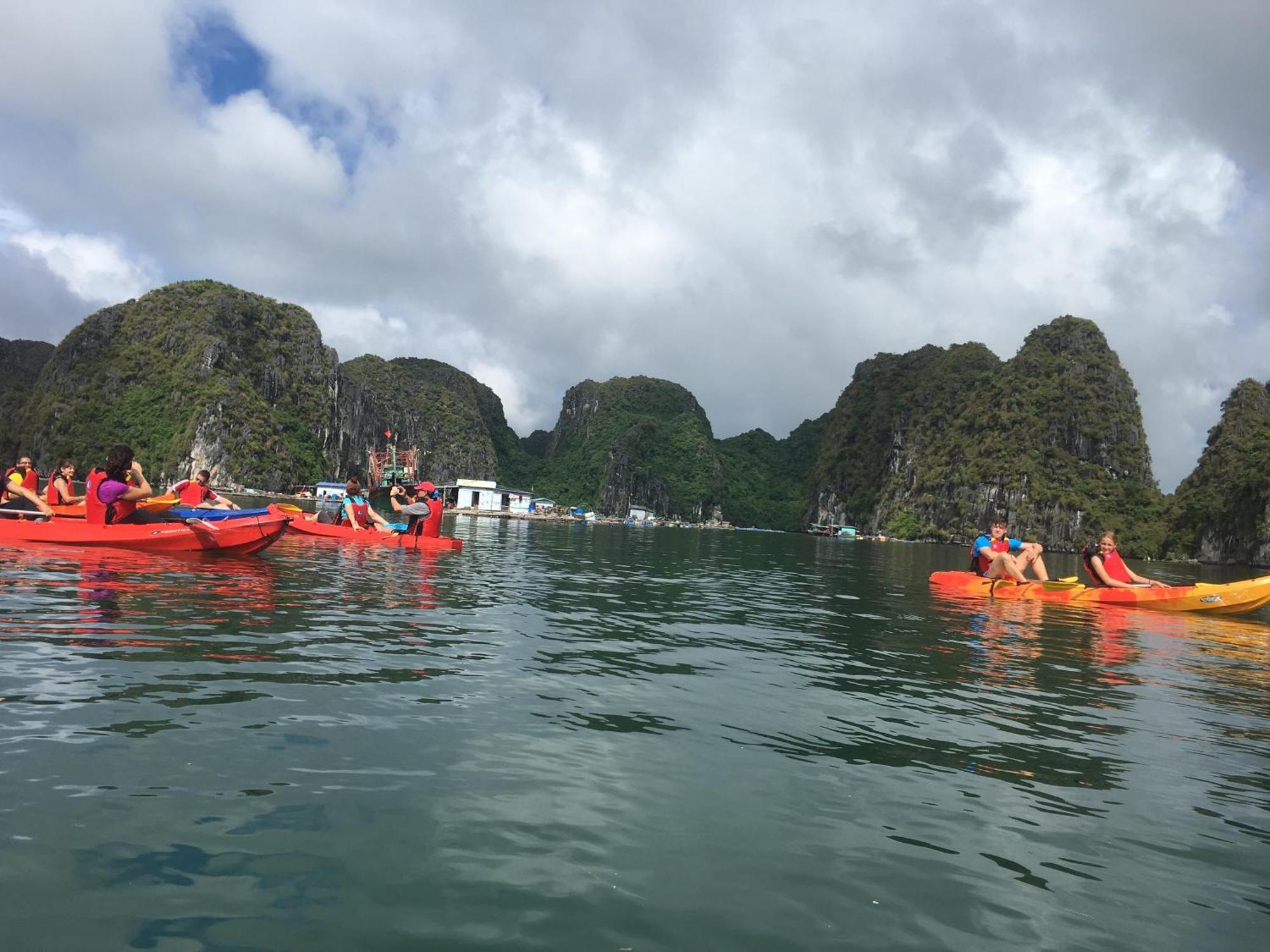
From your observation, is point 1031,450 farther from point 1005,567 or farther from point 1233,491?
point 1005,567

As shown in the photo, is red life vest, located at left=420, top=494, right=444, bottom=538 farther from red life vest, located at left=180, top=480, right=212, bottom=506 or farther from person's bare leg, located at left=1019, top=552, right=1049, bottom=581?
person's bare leg, located at left=1019, top=552, right=1049, bottom=581

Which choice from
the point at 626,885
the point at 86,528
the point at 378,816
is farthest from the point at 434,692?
the point at 86,528

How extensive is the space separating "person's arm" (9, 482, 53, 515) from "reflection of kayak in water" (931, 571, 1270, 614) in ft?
77.4

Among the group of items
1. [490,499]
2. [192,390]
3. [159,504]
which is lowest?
[159,504]

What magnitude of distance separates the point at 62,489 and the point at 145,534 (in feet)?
15.0

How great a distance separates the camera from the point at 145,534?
1636cm

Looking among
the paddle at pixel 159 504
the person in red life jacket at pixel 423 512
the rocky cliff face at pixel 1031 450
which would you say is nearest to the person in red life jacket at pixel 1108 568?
the person in red life jacket at pixel 423 512

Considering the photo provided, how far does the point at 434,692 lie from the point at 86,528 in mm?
13379

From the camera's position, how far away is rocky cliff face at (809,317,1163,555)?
4909 inches

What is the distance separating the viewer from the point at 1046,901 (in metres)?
3.94

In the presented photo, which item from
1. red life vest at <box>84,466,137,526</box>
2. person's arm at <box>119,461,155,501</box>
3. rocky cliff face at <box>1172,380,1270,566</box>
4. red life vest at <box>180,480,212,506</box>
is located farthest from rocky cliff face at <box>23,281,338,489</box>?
rocky cliff face at <box>1172,380,1270,566</box>

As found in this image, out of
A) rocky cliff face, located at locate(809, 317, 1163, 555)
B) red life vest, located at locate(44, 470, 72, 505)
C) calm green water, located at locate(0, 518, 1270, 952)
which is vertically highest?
rocky cliff face, located at locate(809, 317, 1163, 555)

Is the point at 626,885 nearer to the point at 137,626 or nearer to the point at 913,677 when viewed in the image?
the point at 913,677

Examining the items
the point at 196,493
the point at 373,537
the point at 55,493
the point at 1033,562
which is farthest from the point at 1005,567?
the point at 55,493
